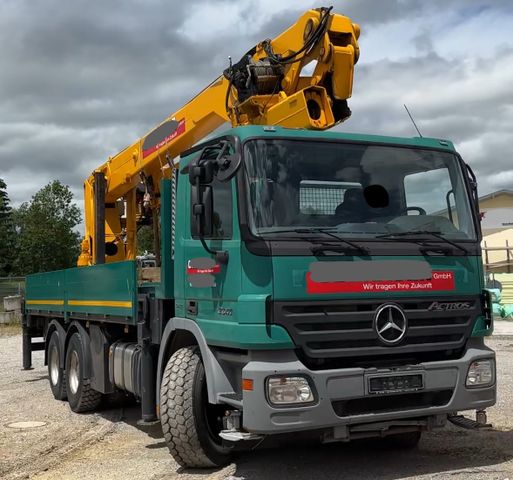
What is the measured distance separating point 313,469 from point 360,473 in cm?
41

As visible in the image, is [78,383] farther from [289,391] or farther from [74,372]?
[289,391]

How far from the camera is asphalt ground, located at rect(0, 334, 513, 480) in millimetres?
5633

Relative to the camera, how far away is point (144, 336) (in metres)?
6.72

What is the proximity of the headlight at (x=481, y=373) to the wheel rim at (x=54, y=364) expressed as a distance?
6.21 metres

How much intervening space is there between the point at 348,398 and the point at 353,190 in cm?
167

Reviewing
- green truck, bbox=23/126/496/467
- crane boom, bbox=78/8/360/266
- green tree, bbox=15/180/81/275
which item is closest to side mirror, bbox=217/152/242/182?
green truck, bbox=23/126/496/467

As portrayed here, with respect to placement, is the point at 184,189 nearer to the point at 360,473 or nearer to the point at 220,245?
the point at 220,245

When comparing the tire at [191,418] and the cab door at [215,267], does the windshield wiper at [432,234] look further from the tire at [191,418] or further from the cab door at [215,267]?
the tire at [191,418]

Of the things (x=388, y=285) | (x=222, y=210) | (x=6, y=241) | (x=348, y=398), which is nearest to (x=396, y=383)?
(x=348, y=398)

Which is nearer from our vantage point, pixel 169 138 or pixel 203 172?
pixel 203 172

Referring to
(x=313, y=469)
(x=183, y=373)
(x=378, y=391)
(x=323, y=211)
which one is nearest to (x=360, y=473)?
(x=313, y=469)

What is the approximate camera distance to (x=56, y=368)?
32.0 feet

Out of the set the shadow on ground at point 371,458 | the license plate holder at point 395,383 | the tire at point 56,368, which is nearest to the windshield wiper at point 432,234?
the license plate holder at point 395,383

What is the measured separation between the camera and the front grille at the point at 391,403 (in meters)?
5.12
